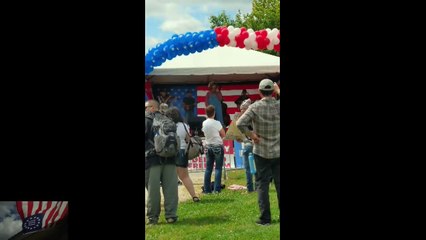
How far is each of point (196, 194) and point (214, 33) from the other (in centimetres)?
138

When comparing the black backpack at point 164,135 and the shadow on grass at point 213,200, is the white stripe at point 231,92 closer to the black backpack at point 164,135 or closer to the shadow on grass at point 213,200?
the shadow on grass at point 213,200

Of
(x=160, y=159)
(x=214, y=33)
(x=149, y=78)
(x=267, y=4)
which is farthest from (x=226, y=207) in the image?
(x=267, y=4)

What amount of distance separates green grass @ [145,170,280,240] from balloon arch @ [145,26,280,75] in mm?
1232

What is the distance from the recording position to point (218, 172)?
17.8 ft

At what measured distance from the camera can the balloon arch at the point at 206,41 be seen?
5.14 meters

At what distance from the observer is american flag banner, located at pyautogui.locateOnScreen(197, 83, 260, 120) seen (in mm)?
7201

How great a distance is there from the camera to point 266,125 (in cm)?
414

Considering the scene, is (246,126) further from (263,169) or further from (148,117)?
(148,117)

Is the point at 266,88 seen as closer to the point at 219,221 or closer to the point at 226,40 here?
the point at 219,221
